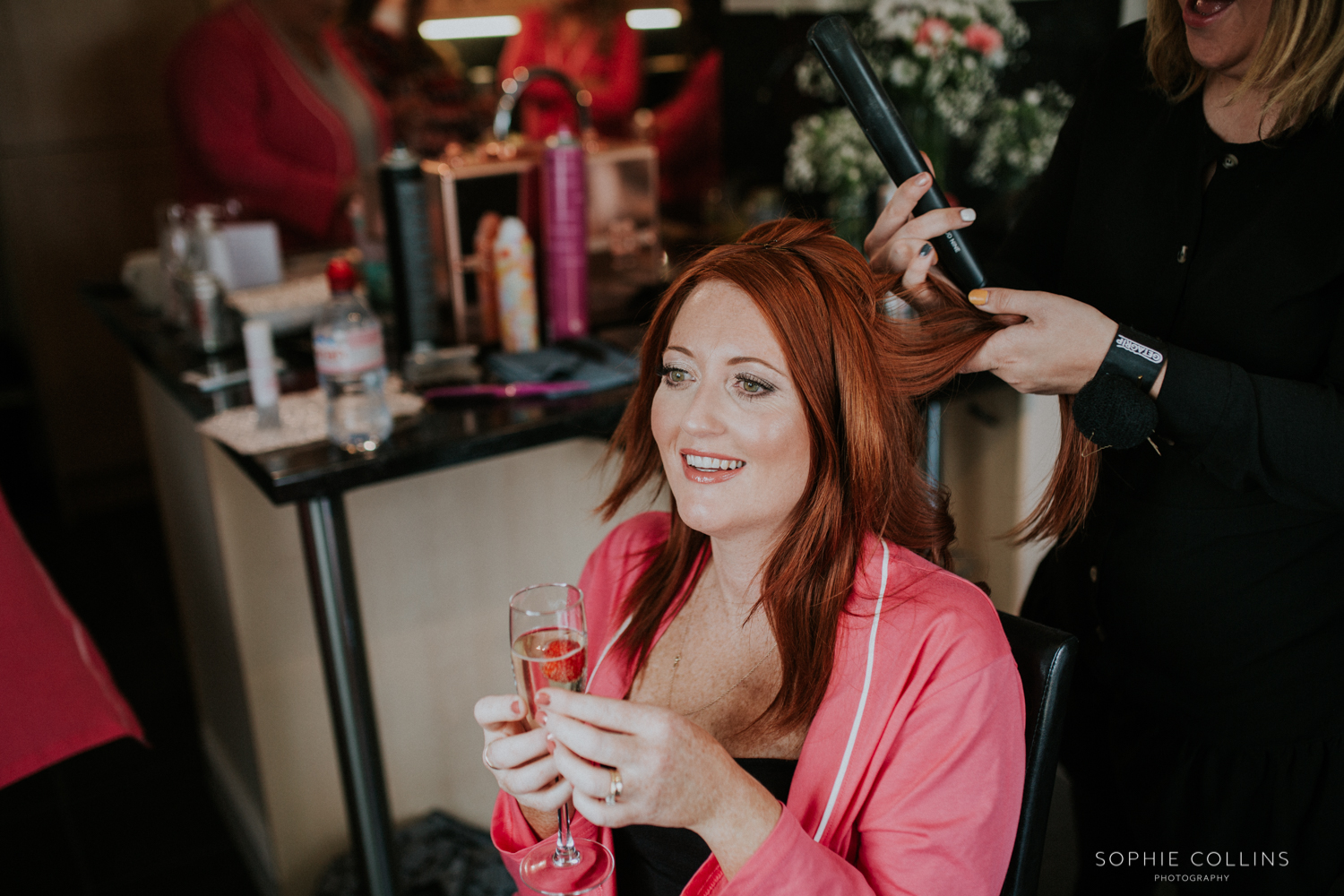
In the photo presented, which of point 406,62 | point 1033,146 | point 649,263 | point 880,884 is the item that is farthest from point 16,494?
point 880,884

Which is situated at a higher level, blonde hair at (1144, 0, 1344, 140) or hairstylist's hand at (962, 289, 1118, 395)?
blonde hair at (1144, 0, 1344, 140)

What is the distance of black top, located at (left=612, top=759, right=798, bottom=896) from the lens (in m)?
1.17

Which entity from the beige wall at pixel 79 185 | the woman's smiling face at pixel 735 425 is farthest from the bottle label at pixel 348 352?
the beige wall at pixel 79 185

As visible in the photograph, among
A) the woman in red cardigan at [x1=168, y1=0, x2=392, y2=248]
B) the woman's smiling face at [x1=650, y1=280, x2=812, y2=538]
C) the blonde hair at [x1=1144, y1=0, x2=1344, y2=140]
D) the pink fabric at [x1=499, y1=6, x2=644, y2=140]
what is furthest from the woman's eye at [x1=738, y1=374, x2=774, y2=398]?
the pink fabric at [x1=499, y1=6, x2=644, y2=140]

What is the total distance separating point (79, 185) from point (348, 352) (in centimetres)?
301

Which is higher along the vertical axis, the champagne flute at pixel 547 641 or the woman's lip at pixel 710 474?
the woman's lip at pixel 710 474

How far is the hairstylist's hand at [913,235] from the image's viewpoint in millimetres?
1173

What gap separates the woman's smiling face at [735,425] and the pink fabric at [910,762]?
159 mm

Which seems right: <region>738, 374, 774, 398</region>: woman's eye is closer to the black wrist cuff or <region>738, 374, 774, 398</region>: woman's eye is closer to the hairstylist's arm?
the hairstylist's arm

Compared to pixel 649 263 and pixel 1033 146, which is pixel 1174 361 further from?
pixel 649 263

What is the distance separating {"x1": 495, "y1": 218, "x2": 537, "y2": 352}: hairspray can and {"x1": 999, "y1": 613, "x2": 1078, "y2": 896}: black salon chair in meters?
1.28

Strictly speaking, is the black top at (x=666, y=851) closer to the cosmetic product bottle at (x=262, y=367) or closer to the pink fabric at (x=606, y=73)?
the cosmetic product bottle at (x=262, y=367)

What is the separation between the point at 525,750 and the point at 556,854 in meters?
0.21

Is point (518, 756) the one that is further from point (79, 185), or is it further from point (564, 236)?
point (79, 185)
